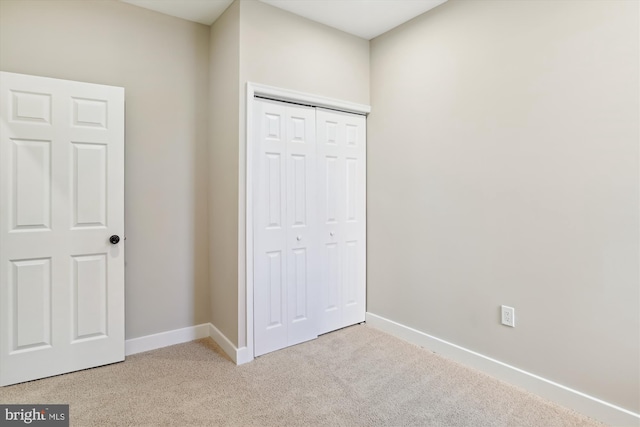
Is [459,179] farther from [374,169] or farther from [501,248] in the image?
[374,169]

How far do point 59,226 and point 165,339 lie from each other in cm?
116

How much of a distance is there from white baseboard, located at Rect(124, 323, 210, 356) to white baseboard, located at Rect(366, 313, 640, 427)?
5.41 ft

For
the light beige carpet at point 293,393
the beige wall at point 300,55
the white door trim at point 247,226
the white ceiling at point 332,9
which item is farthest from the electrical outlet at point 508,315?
the white ceiling at point 332,9

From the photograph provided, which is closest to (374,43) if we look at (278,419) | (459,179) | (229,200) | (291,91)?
(291,91)

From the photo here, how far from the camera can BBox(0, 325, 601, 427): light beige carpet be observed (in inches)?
73.3

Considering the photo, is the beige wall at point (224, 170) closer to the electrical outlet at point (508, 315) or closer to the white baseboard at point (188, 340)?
the white baseboard at point (188, 340)

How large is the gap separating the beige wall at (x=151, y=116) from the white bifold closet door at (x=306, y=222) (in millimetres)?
650

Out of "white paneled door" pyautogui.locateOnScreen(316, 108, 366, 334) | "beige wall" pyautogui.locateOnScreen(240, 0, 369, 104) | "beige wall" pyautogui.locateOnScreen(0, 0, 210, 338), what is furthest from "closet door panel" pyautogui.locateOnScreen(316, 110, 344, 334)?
"beige wall" pyautogui.locateOnScreen(0, 0, 210, 338)

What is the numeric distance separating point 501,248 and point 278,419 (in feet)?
5.67

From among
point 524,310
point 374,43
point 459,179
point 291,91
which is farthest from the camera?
point 374,43

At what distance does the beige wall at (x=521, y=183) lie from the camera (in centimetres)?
178

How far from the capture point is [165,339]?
275 cm

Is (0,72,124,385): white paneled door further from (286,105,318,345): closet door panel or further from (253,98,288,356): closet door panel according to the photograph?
(286,105,318,345): closet door panel

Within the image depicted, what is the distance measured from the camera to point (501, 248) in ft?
7.43
